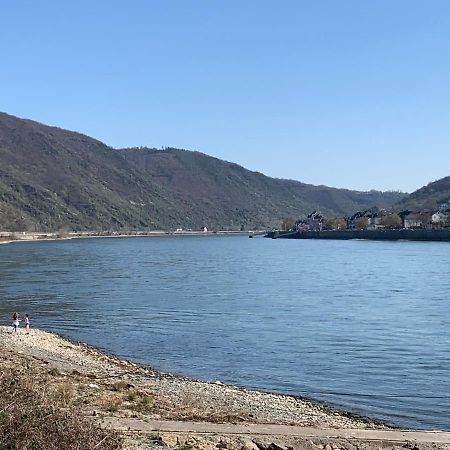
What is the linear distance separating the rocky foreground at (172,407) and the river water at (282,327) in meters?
1.66

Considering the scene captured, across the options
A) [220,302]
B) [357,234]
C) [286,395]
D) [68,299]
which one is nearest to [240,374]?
[286,395]

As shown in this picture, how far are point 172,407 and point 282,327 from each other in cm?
1669

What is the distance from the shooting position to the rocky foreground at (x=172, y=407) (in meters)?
10.9

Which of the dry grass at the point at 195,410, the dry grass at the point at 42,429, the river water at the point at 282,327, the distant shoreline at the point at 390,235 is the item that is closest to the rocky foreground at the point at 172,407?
the dry grass at the point at 195,410

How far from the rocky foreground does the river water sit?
166 centimetres

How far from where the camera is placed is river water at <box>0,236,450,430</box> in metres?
19.3

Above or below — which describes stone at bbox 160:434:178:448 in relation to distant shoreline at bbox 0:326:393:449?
above

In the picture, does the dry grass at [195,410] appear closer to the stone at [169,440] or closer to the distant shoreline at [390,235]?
the stone at [169,440]

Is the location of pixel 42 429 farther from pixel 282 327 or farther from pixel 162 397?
pixel 282 327

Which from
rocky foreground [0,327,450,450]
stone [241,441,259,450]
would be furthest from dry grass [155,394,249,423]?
stone [241,441,259,450]

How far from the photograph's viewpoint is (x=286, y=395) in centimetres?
1812

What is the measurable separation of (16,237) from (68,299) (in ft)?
446

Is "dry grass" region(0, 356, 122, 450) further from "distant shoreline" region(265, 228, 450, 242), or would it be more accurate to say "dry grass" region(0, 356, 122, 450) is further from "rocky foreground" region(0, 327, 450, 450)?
"distant shoreline" region(265, 228, 450, 242)

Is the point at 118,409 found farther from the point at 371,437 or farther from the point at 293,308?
the point at 293,308
